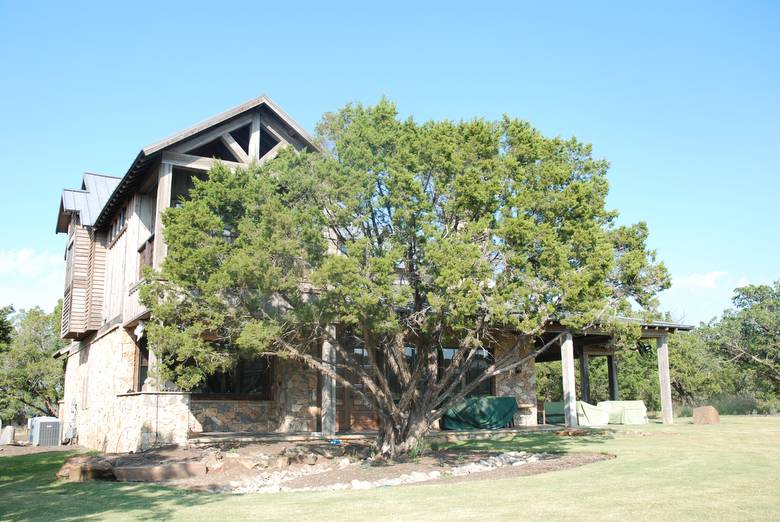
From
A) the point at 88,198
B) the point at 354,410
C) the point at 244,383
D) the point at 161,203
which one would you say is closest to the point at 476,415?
the point at 354,410

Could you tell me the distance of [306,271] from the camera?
12117mm

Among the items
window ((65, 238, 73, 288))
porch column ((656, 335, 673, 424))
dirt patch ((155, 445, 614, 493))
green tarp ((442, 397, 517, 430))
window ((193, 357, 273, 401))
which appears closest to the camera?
dirt patch ((155, 445, 614, 493))

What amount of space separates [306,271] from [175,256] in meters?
2.35

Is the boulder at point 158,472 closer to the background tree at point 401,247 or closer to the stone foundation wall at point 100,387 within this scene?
the background tree at point 401,247

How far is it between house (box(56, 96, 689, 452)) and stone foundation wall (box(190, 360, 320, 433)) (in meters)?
0.03

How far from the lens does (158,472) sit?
11562mm

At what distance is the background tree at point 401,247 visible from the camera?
1102cm

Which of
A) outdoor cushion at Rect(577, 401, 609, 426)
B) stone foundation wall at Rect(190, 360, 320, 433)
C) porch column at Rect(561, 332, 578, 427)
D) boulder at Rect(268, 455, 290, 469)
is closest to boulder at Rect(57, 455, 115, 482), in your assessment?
boulder at Rect(268, 455, 290, 469)

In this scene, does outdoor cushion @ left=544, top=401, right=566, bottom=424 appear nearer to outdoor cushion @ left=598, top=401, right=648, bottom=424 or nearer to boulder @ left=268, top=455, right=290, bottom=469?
outdoor cushion @ left=598, top=401, right=648, bottom=424

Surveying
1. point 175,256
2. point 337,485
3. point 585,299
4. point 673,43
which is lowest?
point 337,485

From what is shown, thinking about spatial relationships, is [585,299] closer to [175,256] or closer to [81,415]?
[175,256]

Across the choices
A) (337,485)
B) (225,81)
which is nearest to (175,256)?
(337,485)

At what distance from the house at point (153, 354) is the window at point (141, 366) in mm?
25

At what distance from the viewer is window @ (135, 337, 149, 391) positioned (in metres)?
16.5
